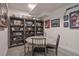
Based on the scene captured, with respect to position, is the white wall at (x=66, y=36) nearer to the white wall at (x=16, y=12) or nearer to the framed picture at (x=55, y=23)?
the framed picture at (x=55, y=23)

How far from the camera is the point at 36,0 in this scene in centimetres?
82

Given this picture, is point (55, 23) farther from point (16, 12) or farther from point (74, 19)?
point (16, 12)

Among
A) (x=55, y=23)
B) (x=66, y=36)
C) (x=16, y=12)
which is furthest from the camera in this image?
(x=16, y=12)

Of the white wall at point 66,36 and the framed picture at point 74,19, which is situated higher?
the framed picture at point 74,19

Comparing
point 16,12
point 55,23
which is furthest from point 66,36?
point 16,12

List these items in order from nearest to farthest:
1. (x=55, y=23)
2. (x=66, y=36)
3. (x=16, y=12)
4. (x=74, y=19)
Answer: (x=74, y=19) → (x=66, y=36) → (x=55, y=23) → (x=16, y=12)

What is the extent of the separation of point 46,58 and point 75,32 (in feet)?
9.70

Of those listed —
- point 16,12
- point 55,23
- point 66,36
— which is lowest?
point 66,36

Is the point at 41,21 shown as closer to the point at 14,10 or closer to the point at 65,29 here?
the point at 14,10

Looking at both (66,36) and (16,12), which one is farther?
(16,12)

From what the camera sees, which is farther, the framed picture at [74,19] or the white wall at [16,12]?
the white wall at [16,12]

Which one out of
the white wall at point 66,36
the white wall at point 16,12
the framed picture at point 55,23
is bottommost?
the white wall at point 66,36

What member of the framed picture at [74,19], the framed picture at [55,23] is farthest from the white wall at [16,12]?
the framed picture at [74,19]

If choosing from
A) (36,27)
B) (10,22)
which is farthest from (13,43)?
(36,27)
